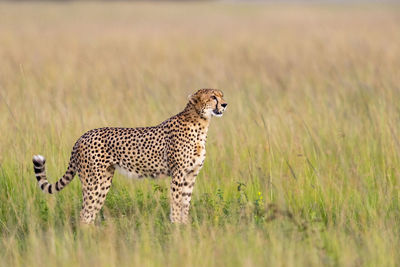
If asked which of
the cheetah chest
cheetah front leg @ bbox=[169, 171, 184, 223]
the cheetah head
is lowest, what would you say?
cheetah front leg @ bbox=[169, 171, 184, 223]

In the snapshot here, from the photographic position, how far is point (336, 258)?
11.2 feet

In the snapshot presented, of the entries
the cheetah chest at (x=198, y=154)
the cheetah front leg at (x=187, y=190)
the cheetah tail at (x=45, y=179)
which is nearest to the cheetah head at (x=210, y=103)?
the cheetah chest at (x=198, y=154)

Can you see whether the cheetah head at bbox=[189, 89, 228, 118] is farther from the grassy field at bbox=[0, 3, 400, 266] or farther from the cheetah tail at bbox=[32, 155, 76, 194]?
the cheetah tail at bbox=[32, 155, 76, 194]

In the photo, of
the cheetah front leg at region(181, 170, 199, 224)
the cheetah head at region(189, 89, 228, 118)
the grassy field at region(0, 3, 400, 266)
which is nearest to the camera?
the grassy field at region(0, 3, 400, 266)

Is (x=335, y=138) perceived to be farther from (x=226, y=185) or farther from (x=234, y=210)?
(x=234, y=210)

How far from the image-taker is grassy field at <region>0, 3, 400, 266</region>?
354cm

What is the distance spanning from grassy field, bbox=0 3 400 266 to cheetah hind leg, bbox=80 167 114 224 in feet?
0.34

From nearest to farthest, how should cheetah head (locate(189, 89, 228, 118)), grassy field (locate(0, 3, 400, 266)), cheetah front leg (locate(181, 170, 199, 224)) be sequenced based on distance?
grassy field (locate(0, 3, 400, 266)) → cheetah head (locate(189, 89, 228, 118)) → cheetah front leg (locate(181, 170, 199, 224))

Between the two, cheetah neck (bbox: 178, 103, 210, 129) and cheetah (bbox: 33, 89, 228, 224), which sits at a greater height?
cheetah neck (bbox: 178, 103, 210, 129)

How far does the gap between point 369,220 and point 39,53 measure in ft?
30.1

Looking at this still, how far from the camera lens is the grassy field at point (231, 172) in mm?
3541

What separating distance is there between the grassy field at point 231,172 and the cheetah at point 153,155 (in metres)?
0.14

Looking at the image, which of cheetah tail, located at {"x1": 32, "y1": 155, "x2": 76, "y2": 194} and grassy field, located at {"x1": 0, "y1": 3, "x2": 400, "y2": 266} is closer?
grassy field, located at {"x1": 0, "y1": 3, "x2": 400, "y2": 266}

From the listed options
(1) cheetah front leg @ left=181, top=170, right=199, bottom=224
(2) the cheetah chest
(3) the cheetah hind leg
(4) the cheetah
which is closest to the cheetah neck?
(4) the cheetah
